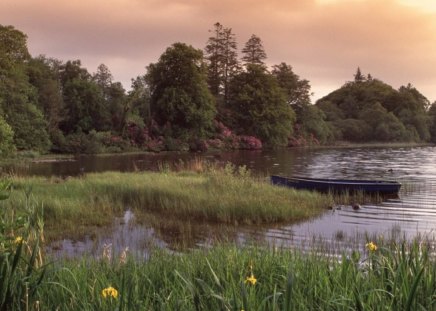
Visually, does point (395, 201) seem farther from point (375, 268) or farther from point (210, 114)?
point (210, 114)

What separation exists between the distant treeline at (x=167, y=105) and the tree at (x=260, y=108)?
18 centimetres

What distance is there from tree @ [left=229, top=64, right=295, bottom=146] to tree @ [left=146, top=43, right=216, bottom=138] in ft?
33.1

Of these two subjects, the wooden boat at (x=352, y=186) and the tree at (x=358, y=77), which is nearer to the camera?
the wooden boat at (x=352, y=186)

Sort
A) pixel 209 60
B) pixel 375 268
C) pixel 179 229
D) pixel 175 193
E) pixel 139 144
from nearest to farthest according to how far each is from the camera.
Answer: pixel 375 268 → pixel 179 229 → pixel 175 193 → pixel 139 144 → pixel 209 60

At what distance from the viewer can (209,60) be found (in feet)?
308

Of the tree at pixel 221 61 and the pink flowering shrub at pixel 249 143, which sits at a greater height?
the tree at pixel 221 61

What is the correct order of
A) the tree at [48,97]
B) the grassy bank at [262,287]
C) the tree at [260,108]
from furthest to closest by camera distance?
1. the tree at [260,108]
2. the tree at [48,97]
3. the grassy bank at [262,287]

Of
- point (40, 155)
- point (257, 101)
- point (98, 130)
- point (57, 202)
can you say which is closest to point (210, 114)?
point (257, 101)

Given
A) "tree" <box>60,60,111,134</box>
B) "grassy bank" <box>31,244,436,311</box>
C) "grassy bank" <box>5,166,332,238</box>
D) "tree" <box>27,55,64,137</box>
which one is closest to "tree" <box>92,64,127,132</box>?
"tree" <box>60,60,111,134</box>

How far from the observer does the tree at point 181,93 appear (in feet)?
242

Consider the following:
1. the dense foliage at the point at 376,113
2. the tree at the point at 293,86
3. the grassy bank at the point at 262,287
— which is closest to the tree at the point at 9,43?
the grassy bank at the point at 262,287

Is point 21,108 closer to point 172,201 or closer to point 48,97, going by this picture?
point 48,97

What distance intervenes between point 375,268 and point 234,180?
51.3 feet

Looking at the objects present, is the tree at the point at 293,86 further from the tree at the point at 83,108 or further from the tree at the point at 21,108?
the tree at the point at 21,108
